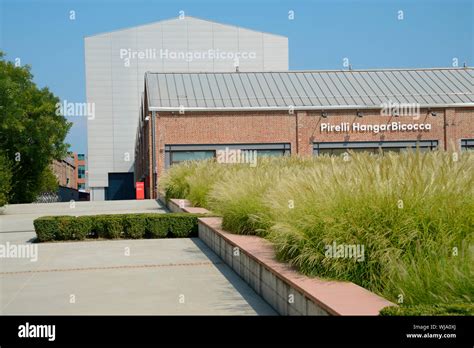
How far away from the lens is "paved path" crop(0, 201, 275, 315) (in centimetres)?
715

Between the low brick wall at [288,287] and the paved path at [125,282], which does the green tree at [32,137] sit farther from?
the low brick wall at [288,287]

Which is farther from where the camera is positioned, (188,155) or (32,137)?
(32,137)

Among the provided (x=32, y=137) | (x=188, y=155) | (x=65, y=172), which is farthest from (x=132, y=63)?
(x=65, y=172)

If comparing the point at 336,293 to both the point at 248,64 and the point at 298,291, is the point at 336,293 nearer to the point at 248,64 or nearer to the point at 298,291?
the point at 298,291

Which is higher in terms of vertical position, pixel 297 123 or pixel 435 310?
pixel 297 123

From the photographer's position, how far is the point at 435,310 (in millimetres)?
4492

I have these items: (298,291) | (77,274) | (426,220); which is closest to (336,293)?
(298,291)

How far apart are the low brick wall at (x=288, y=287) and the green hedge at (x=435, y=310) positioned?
197 millimetres

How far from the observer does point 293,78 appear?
43375 mm

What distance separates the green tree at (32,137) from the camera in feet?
150

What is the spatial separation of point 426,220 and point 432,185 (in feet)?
1.48

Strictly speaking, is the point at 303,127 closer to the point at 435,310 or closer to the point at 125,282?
the point at 125,282

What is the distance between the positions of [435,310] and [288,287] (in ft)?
6.48

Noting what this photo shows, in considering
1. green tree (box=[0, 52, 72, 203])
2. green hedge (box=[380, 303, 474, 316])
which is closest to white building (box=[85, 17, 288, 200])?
green tree (box=[0, 52, 72, 203])
